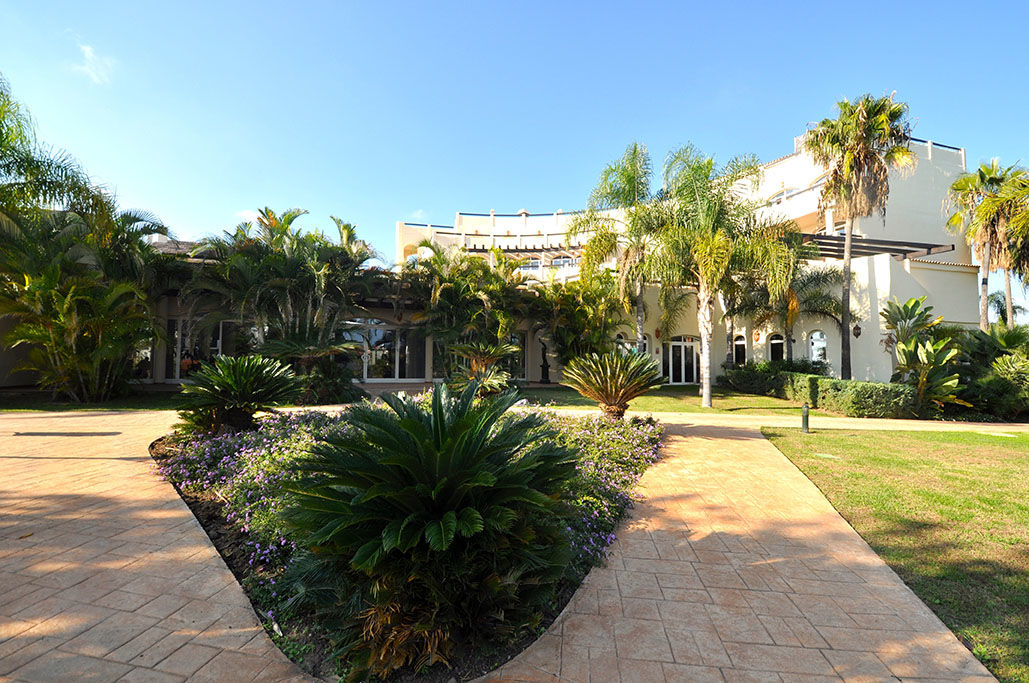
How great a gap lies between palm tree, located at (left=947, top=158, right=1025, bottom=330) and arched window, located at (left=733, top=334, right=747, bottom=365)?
8.50m

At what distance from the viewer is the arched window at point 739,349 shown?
75.8 feet

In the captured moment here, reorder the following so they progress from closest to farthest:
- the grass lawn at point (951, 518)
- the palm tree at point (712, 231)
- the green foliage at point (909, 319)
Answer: the grass lawn at point (951, 518)
the palm tree at point (712, 231)
the green foliage at point (909, 319)

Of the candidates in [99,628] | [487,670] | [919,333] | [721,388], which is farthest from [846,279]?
[99,628]

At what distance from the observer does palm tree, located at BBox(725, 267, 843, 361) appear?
18219 millimetres

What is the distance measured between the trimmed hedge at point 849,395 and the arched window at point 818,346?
2.52 metres

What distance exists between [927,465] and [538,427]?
7.11 m

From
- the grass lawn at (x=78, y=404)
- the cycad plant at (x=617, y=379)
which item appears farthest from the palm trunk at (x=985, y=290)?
the grass lawn at (x=78, y=404)

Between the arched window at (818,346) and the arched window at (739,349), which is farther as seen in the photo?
the arched window at (739,349)

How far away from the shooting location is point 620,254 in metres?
17.2

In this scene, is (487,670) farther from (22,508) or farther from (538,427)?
(22,508)

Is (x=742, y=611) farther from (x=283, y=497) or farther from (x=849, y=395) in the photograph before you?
(x=849, y=395)

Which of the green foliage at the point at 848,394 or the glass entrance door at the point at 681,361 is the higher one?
the glass entrance door at the point at 681,361

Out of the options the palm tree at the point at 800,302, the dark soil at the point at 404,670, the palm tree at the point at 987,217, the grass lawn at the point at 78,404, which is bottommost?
the dark soil at the point at 404,670

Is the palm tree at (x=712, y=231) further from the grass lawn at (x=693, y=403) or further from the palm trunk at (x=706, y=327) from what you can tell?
the grass lawn at (x=693, y=403)
